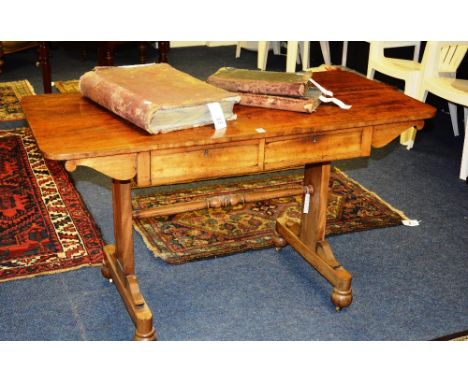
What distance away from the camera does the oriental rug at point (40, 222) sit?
9.37 ft

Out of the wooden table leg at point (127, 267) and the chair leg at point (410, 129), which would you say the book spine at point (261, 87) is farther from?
the chair leg at point (410, 129)

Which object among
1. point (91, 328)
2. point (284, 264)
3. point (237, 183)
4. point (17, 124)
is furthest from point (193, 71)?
point (91, 328)

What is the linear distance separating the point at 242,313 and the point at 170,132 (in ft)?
2.92

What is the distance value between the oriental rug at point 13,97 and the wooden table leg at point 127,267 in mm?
2395

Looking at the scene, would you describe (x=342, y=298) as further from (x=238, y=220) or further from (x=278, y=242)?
(x=238, y=220)

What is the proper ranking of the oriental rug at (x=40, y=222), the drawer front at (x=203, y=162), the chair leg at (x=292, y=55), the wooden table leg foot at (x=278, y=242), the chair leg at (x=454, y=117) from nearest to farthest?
the drawer front at (x=203, y=162) < the oriental rug at (x=40, y=222) < the wooden table leg foot at (x=278, y=242) < the chair leg at (x=454, y=117) < the chair leg at (x=292, y=55)

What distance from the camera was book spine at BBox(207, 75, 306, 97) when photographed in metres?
2.25

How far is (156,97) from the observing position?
2018 mm

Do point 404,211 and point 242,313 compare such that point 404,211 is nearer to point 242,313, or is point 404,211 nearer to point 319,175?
point 319,175

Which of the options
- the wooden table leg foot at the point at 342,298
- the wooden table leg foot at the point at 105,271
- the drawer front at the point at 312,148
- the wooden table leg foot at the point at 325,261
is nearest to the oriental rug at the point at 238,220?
the wooden table leg foot at the point at 325,261

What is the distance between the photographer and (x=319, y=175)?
2664 millimetres

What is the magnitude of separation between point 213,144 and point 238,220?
1277mm

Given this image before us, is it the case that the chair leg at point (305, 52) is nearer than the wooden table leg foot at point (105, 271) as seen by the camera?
No

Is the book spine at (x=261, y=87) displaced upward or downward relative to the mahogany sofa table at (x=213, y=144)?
upward
